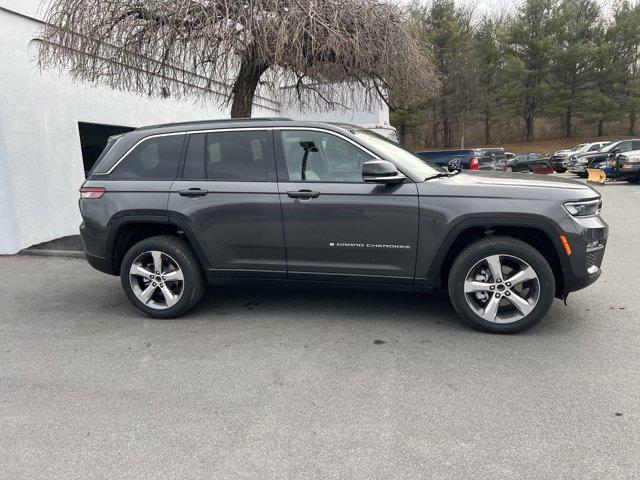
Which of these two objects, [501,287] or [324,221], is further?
[324,221]

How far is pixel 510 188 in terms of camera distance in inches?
156

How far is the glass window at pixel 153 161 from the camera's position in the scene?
4703 millimetres

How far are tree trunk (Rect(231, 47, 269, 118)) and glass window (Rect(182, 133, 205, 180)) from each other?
3429 mm

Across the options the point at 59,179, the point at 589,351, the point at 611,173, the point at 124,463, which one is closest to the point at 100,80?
the point at 59,179

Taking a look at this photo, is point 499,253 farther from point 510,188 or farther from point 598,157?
point 598,157

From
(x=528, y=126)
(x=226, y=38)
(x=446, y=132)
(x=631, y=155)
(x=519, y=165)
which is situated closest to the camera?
(x=226, y=38)

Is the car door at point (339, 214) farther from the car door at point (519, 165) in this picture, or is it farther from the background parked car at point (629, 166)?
the car door at point (519, 165)

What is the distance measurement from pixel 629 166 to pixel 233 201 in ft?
57.6

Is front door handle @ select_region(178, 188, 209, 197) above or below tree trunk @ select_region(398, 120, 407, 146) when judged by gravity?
below

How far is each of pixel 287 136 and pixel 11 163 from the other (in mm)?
5631

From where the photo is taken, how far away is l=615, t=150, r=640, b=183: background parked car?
17141mm

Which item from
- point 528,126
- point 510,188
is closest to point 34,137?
point 510,188

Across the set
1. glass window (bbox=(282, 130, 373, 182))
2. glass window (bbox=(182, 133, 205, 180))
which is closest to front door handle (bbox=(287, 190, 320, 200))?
glass window (bbox=(282, 130, 373, 182))

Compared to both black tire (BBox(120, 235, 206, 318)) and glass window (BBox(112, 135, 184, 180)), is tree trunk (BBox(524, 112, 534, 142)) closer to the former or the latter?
glass window (BBox(112, 135, 184, 180))
